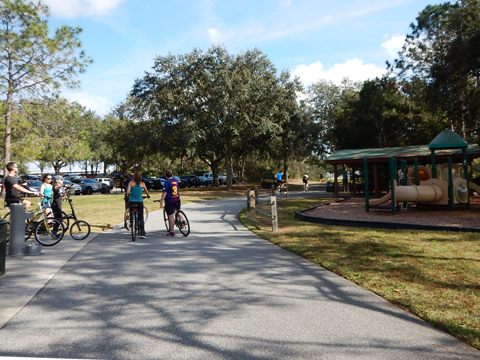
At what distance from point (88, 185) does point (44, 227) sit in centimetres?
3243

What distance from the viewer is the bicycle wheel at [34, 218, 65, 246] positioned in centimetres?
1024

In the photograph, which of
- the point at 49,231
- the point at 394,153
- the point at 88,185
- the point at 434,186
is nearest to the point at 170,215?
the point at 49,231

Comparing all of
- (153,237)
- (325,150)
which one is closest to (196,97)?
(325,150)

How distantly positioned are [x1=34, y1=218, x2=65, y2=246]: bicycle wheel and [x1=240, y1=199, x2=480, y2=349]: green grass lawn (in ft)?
16.1

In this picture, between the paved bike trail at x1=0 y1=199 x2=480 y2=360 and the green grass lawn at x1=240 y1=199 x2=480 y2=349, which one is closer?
the paved bike trail at x1=0 y1=199 x2=480 y2=360

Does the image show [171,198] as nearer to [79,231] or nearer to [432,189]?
Result: [79,231]

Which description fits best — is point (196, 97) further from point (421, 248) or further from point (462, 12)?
point (421, 248)

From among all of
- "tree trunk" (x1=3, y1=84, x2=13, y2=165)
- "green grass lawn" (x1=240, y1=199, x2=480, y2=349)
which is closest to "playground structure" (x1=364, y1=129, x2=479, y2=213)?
"green grass lawn" (x1=240, y1=199, x2=480, y2=349)

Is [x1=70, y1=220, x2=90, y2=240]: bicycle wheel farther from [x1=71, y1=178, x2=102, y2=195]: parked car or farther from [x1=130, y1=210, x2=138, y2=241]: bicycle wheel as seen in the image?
[x1=71, y1=178, x2=102, y2=195]: parked car

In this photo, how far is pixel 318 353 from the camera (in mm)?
3748

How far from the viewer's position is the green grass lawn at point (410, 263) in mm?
4855

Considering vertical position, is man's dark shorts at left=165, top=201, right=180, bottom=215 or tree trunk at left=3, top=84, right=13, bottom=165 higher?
tree trunk at left=3, top=84, right=13, bottom=165

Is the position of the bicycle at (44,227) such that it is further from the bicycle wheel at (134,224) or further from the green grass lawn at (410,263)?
the green grass lawn at (410,263)

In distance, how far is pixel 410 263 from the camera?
7.41 m
